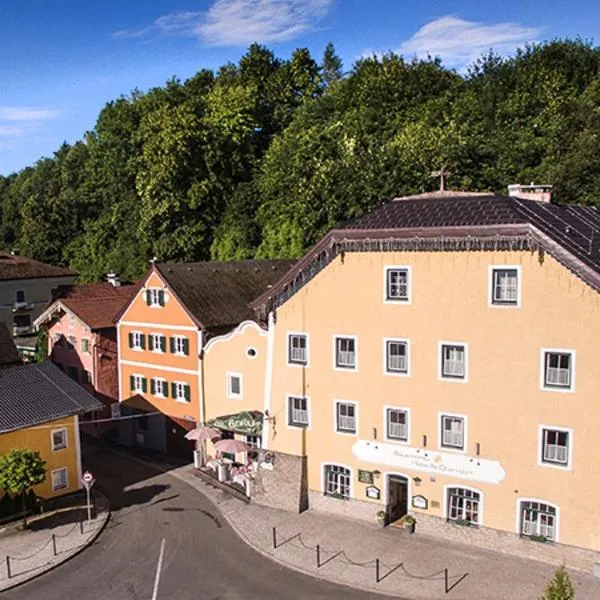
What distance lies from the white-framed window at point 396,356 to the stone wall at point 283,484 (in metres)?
6.43

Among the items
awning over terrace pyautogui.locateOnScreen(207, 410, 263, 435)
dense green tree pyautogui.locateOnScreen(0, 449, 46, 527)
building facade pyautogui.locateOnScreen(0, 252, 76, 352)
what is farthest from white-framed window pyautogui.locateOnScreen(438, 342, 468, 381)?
building facade pyautogui.locateOnScreen(0, 252, 76, 352)

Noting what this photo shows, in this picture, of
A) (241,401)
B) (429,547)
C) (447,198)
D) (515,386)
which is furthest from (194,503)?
(447,198)

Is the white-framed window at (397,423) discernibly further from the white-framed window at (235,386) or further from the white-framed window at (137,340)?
the white-framed window at (137,340)

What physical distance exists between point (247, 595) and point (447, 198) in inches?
726

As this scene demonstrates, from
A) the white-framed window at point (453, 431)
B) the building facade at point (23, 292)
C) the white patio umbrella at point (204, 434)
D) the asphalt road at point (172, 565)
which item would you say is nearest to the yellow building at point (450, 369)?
the white-framed window at point (453, 431)

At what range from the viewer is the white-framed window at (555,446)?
24672 mm

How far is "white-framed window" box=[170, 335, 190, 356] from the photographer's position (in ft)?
129

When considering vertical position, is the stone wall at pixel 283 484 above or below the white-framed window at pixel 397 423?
below

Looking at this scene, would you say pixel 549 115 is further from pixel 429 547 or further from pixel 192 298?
pixel 429 547

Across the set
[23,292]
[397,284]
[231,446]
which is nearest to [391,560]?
[231,446]

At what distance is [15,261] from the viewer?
6706 centimetres

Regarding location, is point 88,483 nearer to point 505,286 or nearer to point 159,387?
point 159,387

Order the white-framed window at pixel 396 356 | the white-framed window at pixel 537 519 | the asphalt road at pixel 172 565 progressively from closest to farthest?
the asphalt road at pixel 172 565
the white-framed window at pixel 537 519
the white-framed window at pixel 396 356

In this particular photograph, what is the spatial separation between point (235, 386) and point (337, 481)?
27.3 ft
